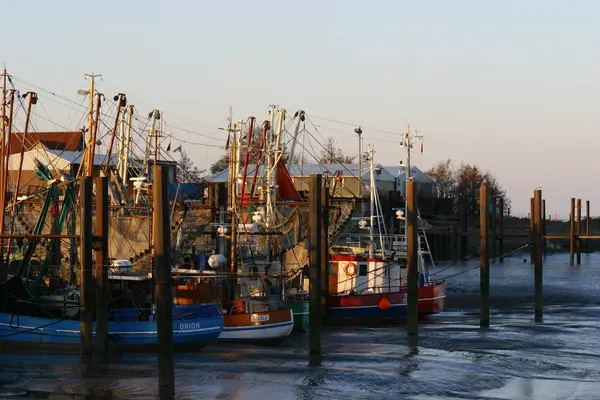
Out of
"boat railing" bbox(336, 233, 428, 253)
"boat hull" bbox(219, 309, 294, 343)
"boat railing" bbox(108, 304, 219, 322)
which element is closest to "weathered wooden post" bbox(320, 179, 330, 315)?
"boat hull" bbox(219, 309, 294, 343)

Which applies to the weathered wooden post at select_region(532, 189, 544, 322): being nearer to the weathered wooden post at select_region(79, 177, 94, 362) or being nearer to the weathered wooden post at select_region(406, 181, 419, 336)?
the weathered wooden post at select_region(406, 181, 419, 336)

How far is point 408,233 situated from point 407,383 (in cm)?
697

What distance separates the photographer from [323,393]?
2636 cm

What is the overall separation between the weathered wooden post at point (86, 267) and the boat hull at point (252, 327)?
6.68m

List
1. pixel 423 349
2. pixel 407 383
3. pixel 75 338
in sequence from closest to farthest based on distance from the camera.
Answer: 1. pixel 407 383
2. pixel 75 338
3. pixel 423 349

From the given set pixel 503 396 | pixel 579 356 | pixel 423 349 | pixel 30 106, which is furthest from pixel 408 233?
pixel 30 106

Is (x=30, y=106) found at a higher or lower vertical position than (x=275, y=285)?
higher

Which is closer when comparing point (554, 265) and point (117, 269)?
point (117, 269)

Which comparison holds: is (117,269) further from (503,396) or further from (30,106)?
(503,396)

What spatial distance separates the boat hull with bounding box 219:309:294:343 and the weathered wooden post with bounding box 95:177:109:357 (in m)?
6.04

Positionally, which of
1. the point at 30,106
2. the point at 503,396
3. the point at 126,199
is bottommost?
the point at 503,396

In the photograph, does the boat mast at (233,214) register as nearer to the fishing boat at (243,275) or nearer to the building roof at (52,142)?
the fishing boat at (243,275)

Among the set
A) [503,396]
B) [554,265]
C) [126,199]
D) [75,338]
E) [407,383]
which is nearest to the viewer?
[503,396]

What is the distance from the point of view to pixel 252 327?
34844mm
